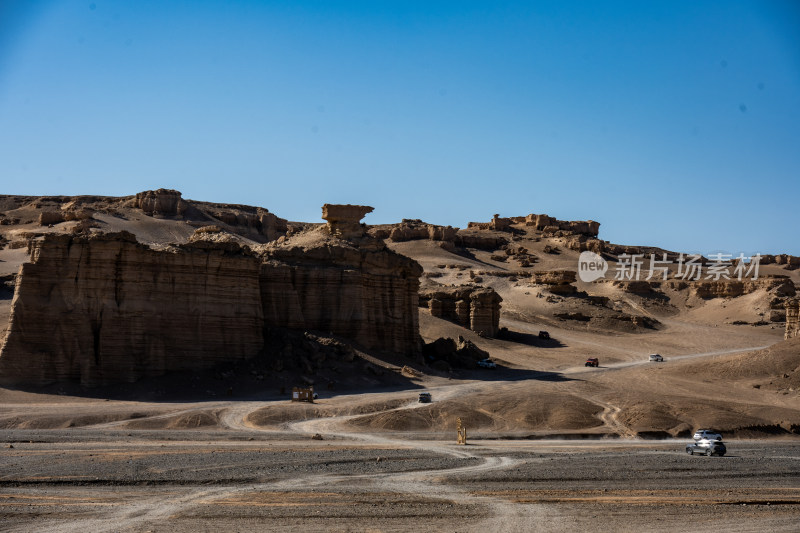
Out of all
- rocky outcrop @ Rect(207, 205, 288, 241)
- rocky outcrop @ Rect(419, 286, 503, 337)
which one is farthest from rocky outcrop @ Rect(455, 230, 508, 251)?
rocky outcrop @ Rect(419, 286, 503, 337)

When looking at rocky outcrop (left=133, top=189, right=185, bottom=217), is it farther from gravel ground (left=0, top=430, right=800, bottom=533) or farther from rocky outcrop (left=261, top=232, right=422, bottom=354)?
gravel ground (left=0, top=430, right=800, bottom=533)

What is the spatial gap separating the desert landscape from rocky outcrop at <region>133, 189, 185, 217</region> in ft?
150

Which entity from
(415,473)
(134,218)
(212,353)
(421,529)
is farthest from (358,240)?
(134,218)

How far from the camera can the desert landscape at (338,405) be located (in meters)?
21.0

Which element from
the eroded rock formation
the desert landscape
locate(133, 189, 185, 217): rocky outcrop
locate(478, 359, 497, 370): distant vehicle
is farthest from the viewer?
locate(133, 189, 185, 217): rocky outcrop

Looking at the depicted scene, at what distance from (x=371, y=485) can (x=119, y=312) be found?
22.4 metres

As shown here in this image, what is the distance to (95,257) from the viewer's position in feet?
137

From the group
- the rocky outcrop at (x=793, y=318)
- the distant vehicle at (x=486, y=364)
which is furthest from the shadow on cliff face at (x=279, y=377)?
the rocky outcrop at (x=793, y=318)

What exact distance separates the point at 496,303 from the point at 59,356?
4110 centimetres

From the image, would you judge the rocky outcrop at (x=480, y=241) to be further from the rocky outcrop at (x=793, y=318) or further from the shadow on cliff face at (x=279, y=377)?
the shadow on cliff face at (x=279, y=377)

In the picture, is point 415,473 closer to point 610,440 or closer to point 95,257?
point 610,440

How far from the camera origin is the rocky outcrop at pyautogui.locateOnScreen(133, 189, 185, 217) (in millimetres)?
118750

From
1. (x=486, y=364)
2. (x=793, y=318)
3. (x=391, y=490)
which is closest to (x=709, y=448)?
(x=391, y=490)

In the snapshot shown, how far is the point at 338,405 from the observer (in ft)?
132
